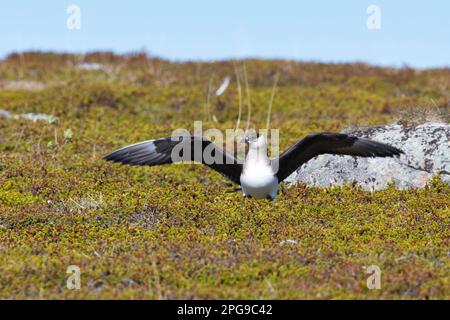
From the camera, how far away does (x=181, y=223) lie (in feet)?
34.8

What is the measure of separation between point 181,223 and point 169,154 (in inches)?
45.5

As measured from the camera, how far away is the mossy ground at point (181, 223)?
314 inches

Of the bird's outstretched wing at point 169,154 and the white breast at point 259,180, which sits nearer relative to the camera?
the white breast at point 259,180

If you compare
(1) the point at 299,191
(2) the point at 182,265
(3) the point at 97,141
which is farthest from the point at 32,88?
(2) the point at 182,265

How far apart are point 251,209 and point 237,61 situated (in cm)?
1706

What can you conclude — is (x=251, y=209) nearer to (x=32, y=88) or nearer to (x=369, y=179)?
(x=369, y=179)

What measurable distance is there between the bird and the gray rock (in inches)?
67.4

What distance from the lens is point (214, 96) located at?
2167 cm

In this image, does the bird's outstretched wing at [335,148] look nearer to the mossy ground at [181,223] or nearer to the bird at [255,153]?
the bird at [255,153]

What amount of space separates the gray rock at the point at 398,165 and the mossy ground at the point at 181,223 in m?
0.38

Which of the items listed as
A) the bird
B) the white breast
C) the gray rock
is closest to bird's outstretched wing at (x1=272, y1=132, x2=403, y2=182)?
the bird

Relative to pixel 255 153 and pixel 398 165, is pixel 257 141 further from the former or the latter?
pixel 398 165

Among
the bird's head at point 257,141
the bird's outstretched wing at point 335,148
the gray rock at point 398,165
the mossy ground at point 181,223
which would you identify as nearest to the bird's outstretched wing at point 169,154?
the bird's head at point 257,141
